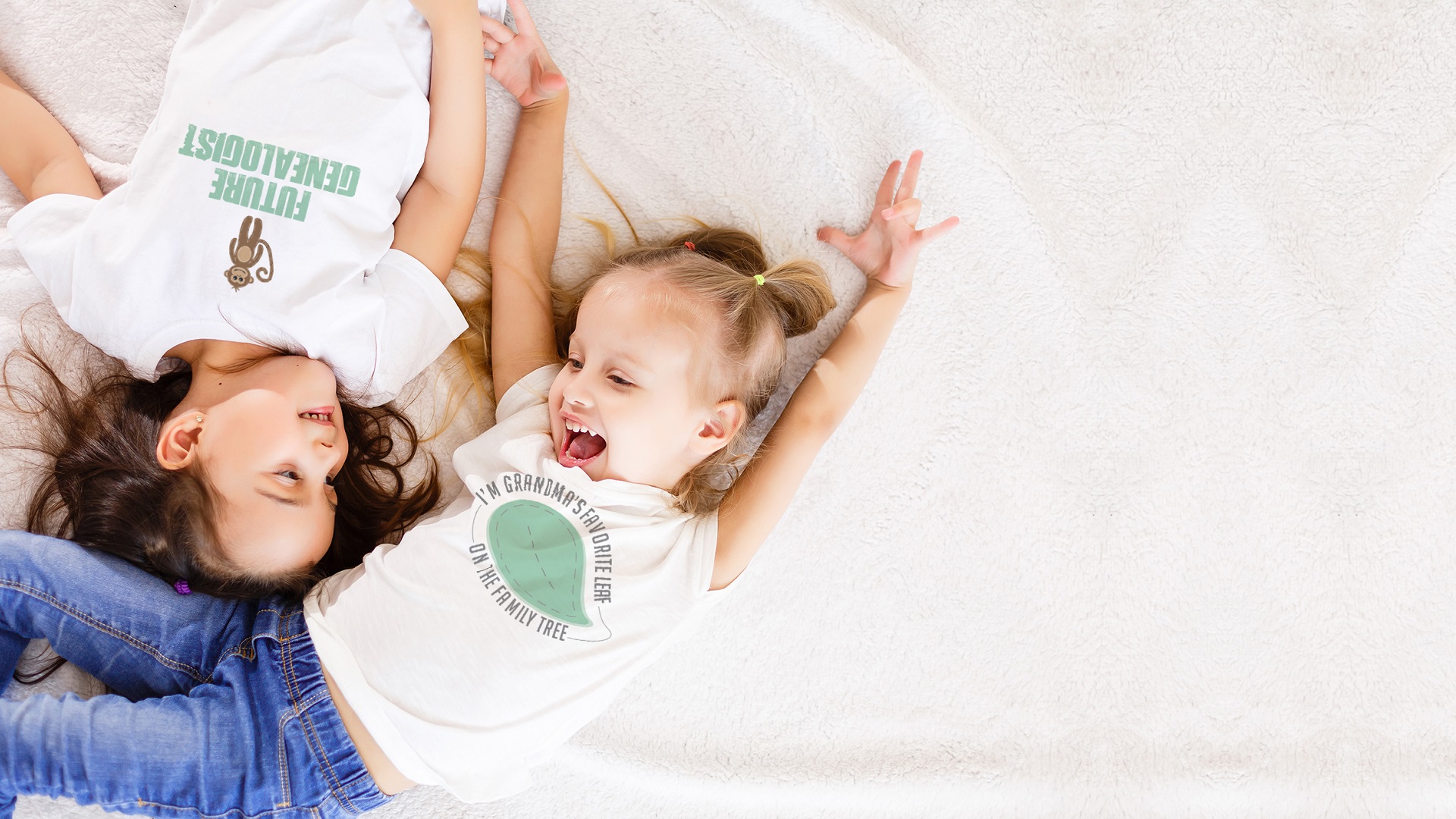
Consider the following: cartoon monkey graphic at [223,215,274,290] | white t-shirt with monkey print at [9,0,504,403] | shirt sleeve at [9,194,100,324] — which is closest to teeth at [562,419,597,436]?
white t-shirt with monkey print at [9,0,504,403]

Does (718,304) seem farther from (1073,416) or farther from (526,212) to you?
(1073,416)

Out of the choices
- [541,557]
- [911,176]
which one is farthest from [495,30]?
[541,557]

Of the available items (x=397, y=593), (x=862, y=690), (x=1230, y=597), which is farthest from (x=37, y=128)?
(x=1230, y=597)

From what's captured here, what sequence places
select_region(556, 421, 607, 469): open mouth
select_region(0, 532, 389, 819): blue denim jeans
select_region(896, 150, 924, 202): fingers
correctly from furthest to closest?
select_region(896, 150, 924, 202): fingers → select_region(556, 421, 607, 469): open mouth → select_region(0, 532, 389, 819): blue denim jeans

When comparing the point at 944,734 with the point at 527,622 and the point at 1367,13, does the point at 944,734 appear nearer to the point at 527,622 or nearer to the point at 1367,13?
the point at 527,622

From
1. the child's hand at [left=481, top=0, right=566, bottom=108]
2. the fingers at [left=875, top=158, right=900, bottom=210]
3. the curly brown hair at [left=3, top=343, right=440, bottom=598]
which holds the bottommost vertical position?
the curly brown hair at [left=3, top=343, right=440, bottom=598]

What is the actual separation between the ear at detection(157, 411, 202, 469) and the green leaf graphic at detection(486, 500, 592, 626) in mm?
342

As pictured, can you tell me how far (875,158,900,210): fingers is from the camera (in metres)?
1.17

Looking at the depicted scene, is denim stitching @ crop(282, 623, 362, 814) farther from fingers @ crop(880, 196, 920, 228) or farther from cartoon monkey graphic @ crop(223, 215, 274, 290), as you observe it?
fingers @ crop(880, 196, 920, 228)

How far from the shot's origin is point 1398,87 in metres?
1.23

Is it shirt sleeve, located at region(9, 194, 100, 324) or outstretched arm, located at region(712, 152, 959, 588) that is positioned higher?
outstretched arm, located at region(712, 152, 959, 588)

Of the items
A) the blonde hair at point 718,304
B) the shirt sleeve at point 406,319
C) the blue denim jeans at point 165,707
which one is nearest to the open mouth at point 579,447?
the blonde hair at point 718,304

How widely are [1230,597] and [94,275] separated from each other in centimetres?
150

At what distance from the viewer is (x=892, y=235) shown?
1.16m
